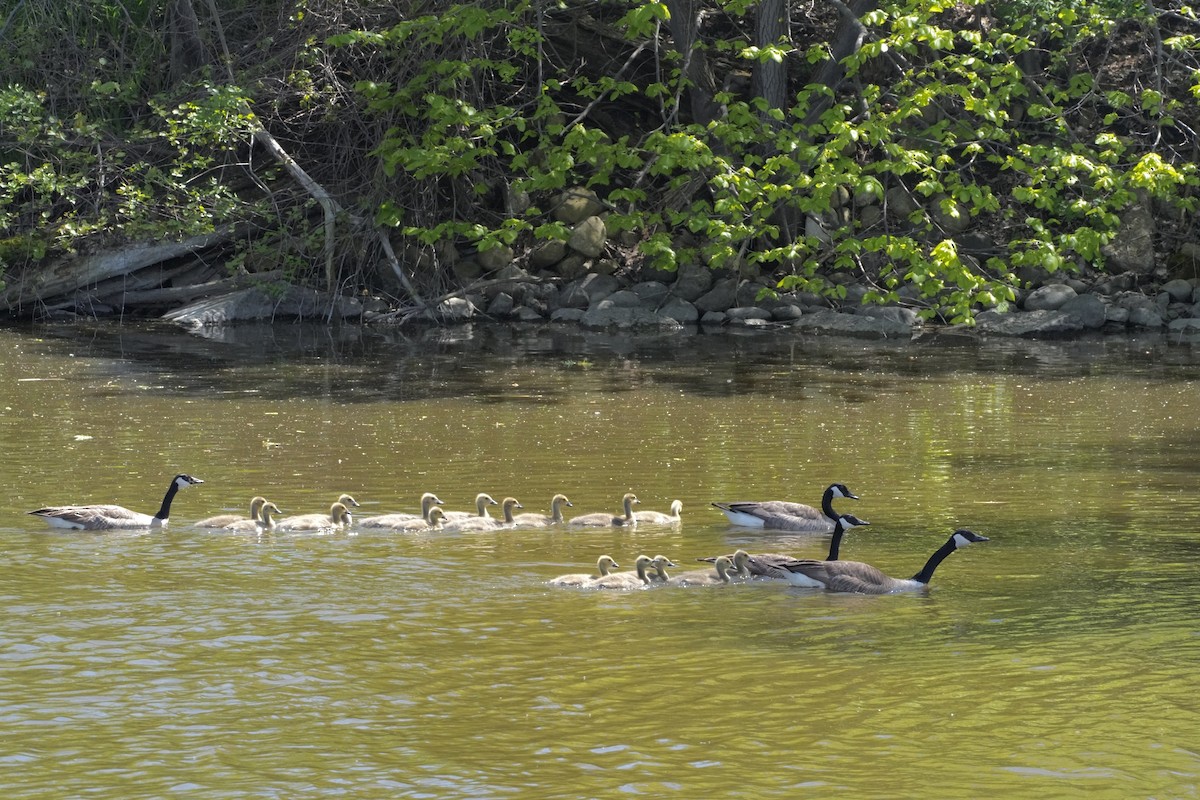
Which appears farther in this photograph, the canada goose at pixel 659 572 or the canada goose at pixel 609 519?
the canada goose at pixel 609 519

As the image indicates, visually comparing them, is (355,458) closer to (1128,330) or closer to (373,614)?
(373,614)

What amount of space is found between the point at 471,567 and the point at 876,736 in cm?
479

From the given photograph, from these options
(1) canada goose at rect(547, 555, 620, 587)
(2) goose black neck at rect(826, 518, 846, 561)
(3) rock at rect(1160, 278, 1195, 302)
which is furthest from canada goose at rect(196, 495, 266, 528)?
(3) rock at rect(1160, 278, 1195, 302)

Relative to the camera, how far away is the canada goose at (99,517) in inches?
543

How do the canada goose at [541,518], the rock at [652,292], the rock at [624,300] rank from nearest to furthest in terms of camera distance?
the canada goose at [541,518] → the rock at [624,300] → the rock at [652,292]

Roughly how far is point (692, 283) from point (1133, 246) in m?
8.91

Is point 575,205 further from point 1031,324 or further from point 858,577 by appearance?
point 858,577

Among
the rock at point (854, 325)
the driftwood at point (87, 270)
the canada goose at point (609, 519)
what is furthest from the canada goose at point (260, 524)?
the driftwood at point (87, 270)

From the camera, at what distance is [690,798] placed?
26.1ft

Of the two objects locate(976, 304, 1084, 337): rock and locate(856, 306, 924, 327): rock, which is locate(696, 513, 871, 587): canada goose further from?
locate(976, 304, 1084, 337): rock

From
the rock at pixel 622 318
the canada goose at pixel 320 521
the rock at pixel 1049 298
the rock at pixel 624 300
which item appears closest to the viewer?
the canada goose at pixel 320 521

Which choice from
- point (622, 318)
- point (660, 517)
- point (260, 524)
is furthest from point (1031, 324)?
point (260, 524)

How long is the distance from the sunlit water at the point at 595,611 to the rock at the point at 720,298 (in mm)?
9714

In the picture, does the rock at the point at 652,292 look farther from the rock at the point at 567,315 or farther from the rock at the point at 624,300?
the rock at the point at 567,315
